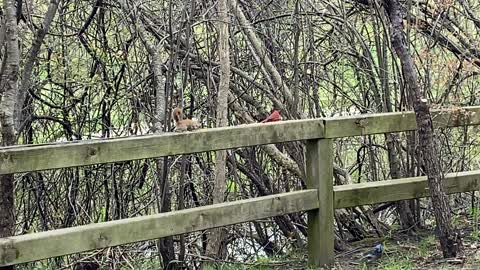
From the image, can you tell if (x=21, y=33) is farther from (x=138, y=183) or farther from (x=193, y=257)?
(x=193, y=257)

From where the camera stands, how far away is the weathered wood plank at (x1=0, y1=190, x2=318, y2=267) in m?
3.76

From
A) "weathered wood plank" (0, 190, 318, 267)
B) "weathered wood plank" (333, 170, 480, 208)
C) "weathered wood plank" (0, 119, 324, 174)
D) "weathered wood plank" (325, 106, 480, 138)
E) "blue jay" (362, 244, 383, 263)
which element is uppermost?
"weathered wood plank" (325, 106, 480, 138)

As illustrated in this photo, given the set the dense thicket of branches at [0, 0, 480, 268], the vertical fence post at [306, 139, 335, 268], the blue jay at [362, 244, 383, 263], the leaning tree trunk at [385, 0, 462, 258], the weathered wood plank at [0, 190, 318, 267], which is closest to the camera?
the weathered wood plank at [0, 190, 318, 267]

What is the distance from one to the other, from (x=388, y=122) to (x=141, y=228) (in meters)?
2.02

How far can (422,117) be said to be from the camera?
4715mm

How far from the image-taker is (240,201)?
468 cm

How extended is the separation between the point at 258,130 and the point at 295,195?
0.53 m

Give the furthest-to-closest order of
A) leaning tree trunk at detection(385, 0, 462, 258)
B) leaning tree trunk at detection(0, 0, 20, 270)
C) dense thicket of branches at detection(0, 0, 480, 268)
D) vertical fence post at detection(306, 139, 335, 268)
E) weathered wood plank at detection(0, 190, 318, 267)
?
dense thicket of branches at detection(0, 0, 480, 268)
vertical fence post at detection(306, 139, 335, 268)
leaning tree trunk at detection(385, 0, 462, 258)
leaning tree trunk at detection(0, 0, 20, 270)
weathered wood plank at detection(0, 190, 318, 267)

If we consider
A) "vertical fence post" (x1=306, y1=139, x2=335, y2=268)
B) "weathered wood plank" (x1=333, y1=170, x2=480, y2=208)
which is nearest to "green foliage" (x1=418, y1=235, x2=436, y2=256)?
"weathered wood plank" (x1=333, y1=170, x2=480, y2=208)

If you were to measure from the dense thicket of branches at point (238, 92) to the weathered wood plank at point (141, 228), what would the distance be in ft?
4.66

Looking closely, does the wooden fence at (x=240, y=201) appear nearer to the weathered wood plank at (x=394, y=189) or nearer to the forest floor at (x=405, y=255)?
the weathered wood plank at (x=394, y=189)

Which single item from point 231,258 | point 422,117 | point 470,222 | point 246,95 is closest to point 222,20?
point 246,95

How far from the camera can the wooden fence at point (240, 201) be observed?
12.5 feet

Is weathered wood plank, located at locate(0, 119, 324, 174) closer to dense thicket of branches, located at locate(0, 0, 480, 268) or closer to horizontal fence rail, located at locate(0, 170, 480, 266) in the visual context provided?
horizontal fence rail, located at locate(0, 170, 480, 266)
